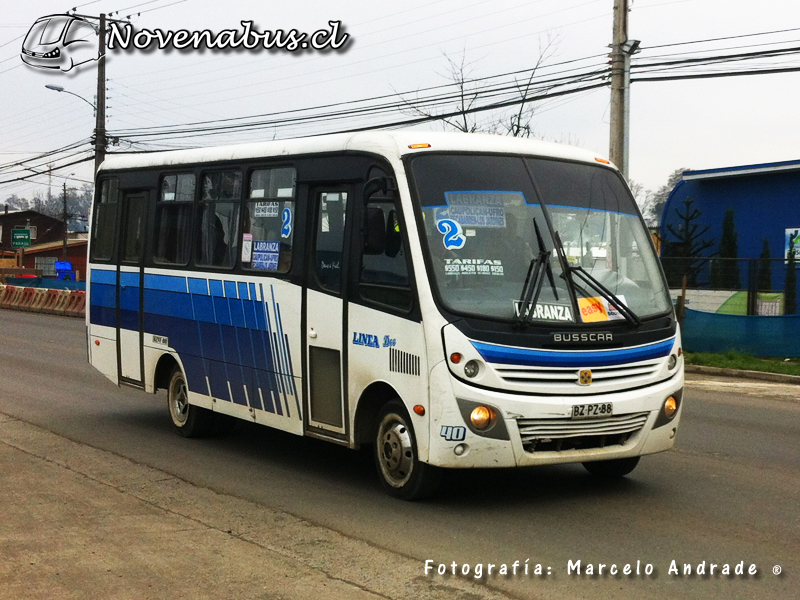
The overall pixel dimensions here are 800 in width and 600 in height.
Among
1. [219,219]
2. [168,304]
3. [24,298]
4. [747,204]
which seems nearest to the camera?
[219,219]

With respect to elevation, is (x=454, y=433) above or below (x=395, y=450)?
above

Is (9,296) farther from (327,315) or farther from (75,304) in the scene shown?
(327,315)

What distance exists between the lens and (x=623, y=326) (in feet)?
25.1

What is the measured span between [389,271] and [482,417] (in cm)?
134

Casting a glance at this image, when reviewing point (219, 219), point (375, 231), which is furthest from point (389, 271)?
point (219, 219)

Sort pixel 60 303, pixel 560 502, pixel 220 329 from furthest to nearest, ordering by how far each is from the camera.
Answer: pixel 60 303 < pixel 220 329 < pixel 560 502

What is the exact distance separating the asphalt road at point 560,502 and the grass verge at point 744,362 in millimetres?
5509

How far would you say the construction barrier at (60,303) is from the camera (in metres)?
37.0

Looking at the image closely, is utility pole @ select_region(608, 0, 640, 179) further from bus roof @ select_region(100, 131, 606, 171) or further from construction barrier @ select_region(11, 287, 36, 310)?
construction barrier @ select_region(11, 287, 36, 310)

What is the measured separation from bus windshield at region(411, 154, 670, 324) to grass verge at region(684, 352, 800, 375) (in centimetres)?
1087

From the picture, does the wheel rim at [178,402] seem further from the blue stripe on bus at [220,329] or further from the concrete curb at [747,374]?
the concrete curb at [747,374]

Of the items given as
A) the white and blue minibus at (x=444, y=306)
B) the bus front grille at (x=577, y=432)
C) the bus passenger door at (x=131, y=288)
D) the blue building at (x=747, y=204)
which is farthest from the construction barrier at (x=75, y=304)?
the bus front grille at (x=577, y=432)

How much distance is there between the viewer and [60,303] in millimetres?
37344

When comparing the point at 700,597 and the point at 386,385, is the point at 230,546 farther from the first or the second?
the point at 700,597
